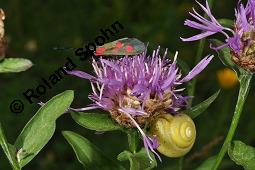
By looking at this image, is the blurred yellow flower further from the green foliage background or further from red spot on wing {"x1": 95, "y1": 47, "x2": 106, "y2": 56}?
red spot on wing {"x1": 95, "y1": 47, "x2": 106, "y2": 56}

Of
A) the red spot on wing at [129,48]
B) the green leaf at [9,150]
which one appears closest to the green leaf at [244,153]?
the red spot on wing at [129,48]

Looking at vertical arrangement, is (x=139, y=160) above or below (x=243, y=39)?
below

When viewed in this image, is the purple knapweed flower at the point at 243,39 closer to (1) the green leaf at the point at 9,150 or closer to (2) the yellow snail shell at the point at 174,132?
(2) the yellow snail shell at the point at 174,132

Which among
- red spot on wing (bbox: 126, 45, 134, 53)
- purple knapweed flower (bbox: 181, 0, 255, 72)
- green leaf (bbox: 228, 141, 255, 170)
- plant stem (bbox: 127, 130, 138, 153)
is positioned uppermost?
red spot on wing (bbox: 126, 45, 134, 53)

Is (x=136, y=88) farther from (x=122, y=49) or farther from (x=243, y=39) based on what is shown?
(x=243, y=39)

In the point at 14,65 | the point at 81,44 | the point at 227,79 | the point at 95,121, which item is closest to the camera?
the point at 14,65

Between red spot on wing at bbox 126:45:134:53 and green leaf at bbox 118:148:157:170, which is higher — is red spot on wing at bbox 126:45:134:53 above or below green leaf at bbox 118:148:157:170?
above
